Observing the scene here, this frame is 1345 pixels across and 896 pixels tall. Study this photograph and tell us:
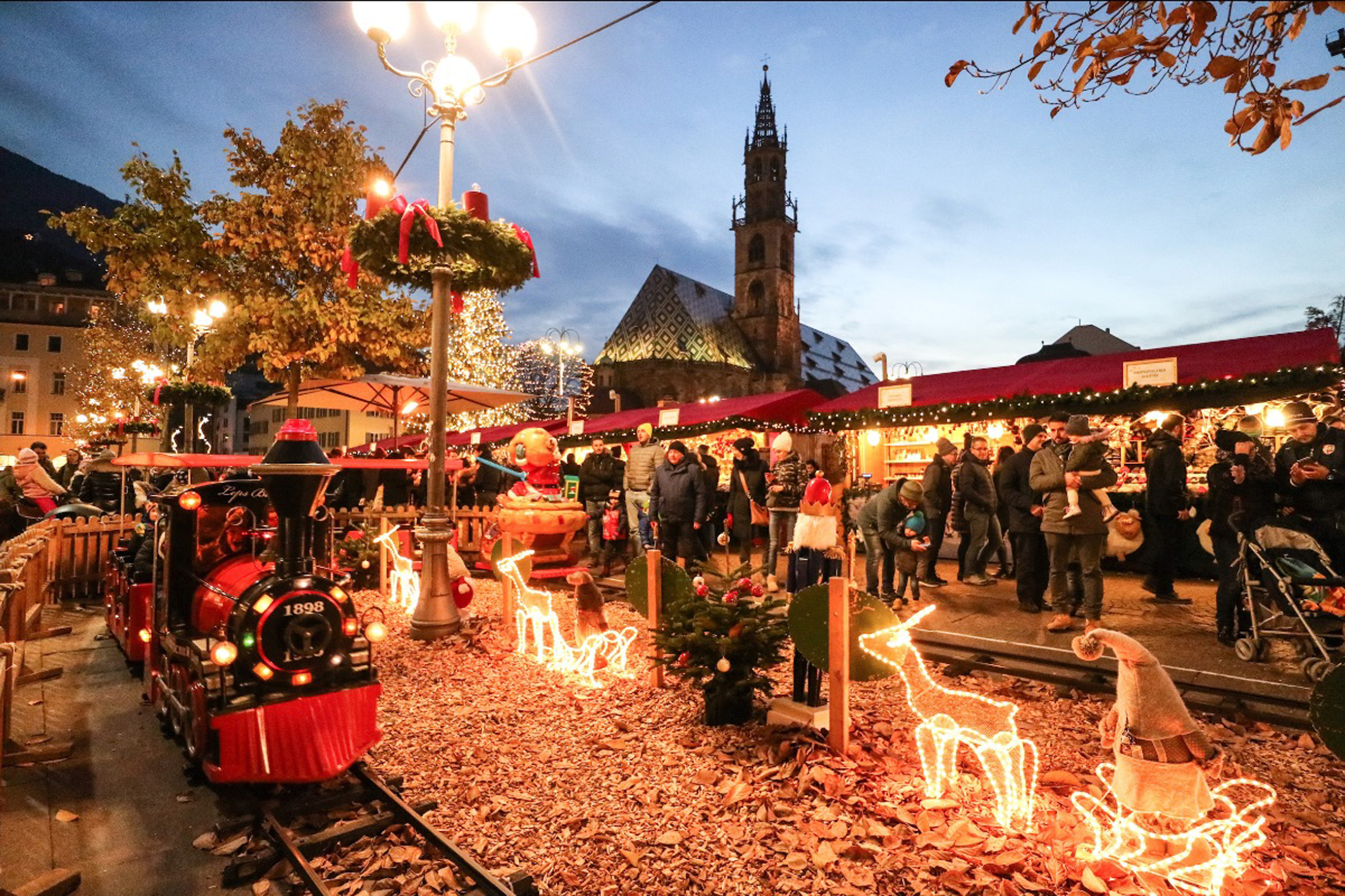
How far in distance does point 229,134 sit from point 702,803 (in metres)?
14.0

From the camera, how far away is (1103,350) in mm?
34625

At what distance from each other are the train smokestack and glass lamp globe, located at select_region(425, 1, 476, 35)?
3.86 metres

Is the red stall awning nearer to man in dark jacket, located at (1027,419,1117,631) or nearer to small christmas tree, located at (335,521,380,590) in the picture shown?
man in dark jacket, located at (1027,419,1117,631)

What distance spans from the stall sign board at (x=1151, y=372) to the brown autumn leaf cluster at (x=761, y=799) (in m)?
6.38

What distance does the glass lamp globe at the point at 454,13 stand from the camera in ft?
18.6

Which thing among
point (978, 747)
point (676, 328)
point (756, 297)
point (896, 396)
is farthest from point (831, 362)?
point (978, 747)

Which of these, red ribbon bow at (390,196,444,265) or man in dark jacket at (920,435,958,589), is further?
man in dark jacket at (920,435,958,589)

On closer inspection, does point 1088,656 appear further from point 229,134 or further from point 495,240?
point 229,134

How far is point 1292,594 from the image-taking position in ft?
17.4

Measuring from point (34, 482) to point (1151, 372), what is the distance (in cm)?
1668

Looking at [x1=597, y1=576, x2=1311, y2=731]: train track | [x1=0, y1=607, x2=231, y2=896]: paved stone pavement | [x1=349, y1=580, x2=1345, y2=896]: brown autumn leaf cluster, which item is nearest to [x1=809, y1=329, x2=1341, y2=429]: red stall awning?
[x1=597, y1=576, x2=1311, y2=731]: train track

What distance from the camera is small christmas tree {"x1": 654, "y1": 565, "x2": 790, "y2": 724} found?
4469 mm

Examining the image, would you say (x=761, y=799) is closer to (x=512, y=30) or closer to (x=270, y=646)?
(x=270, y=646)

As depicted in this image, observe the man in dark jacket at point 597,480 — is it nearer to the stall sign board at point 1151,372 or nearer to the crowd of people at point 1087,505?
the crowd of people at point 1087,505
